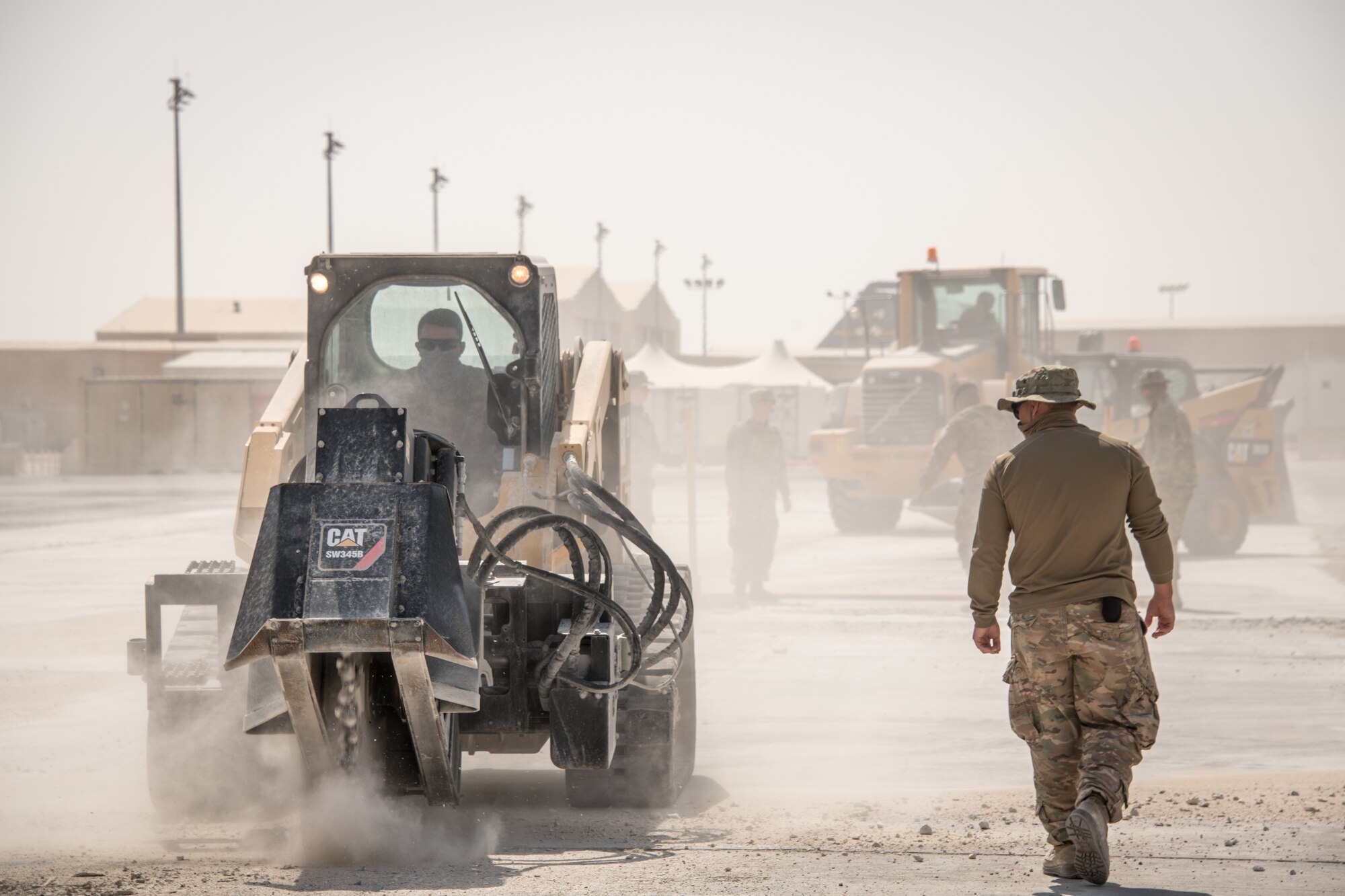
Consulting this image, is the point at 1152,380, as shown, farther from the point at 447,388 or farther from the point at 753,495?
the point at 447,388

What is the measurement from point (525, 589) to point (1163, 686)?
541 centimetres

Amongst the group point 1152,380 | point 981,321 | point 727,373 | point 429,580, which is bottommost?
point 429,580

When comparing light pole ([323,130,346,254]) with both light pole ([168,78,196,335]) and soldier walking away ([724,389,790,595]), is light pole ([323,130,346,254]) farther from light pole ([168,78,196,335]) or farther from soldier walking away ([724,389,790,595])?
soldier walking away ([724,389,790,595])

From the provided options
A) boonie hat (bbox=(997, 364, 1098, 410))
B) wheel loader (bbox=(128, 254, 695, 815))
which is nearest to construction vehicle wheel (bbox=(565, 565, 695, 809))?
wheel loader (bbox=(128, 254, 695, 815))

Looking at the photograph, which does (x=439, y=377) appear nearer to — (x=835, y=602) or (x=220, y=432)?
(x=835, y=602)

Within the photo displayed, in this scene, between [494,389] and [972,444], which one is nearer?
[494,389]

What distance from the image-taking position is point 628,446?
337 inches

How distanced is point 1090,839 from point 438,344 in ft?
12.0

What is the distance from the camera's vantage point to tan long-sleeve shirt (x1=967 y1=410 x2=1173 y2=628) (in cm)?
543

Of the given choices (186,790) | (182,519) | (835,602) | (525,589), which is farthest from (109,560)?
(525,589)

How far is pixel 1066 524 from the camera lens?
17.9ft

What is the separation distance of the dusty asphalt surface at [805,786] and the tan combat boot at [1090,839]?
0.22ft

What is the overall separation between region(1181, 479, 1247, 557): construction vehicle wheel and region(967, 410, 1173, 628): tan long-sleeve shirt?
14.1 metres

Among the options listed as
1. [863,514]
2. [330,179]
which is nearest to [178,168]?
[330,179]
